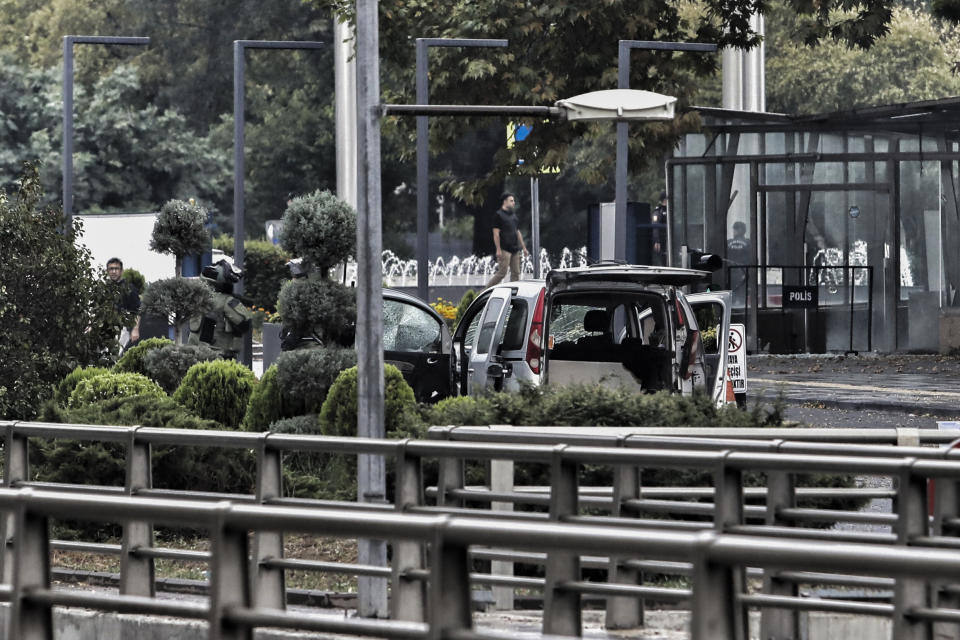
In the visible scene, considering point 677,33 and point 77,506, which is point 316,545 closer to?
point 77,506

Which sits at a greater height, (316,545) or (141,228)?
(141,228)

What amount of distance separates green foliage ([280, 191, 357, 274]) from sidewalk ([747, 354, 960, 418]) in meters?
4.96

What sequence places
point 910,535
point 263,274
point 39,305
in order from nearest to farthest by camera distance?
point 910,535 → point 39,305 → point 263,274

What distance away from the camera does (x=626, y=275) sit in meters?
15.0

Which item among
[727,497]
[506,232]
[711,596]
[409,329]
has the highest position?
[506,232]

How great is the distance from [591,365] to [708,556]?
12132mm

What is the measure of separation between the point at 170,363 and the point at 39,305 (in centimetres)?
139

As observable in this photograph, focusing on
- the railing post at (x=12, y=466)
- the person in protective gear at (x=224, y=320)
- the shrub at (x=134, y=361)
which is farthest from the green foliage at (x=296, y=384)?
the railing post at (x=12, y=466)

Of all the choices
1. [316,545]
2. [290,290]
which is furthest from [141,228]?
[316,545]

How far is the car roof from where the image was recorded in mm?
14852

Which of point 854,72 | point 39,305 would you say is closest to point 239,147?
point 39,305

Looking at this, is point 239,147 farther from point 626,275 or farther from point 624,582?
point 624,582

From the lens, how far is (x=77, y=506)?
5.09 meters

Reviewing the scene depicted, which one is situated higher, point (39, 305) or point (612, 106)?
point (612, 106)
